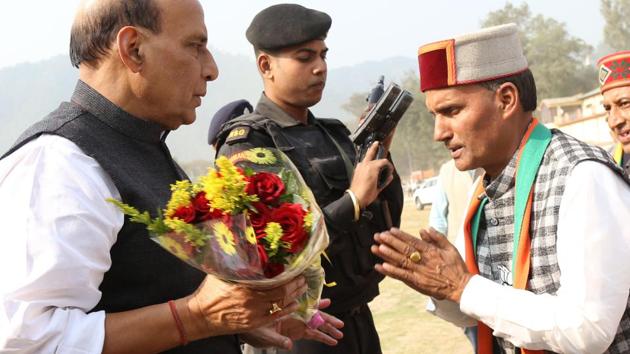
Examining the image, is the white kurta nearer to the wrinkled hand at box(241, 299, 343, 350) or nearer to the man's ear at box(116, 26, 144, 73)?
the wrinkled hand at box(241, 299, 343, 350)

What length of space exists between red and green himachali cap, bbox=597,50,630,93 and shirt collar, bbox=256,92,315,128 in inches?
95.2

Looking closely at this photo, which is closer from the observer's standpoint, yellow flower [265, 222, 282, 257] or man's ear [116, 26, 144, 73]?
yellow flower [265, 222, 282, 257]

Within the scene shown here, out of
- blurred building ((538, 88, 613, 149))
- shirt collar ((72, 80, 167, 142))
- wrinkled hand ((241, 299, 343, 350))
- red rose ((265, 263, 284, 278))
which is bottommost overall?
blurred building ((538, 88, 613, 149))

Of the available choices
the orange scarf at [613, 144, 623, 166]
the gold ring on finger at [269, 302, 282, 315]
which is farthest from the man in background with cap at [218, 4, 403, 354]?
the orange scarf at [613, 144, 623, 166]

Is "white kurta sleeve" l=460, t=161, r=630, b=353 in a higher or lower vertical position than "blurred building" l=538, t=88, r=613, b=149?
higher

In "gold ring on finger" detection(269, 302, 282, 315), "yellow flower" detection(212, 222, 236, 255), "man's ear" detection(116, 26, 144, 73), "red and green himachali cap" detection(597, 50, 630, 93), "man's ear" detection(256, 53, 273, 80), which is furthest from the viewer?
"red and green himachali cap" detection(597, 50, 630, 93)

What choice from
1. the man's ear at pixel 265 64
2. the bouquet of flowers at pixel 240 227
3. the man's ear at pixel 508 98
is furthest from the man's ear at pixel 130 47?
the man's ear at pixel 265 64

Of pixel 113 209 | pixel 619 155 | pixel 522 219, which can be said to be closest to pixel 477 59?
pixel 522 219

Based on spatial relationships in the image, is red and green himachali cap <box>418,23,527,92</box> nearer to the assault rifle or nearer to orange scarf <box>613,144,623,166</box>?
the assault rifle

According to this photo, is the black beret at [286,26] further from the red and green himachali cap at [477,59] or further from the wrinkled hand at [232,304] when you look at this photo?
the wrinkled hand at [232,304]

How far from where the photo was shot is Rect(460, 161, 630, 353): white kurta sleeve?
2.31 meters

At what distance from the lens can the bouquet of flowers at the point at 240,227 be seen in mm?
1725

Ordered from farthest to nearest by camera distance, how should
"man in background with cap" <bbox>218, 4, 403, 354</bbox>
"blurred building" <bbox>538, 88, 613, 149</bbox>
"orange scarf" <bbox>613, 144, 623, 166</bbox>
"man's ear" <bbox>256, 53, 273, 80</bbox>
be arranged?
1. "blurred building" <bbox>538, 88, 613, 149</bbox>
2. "orange scarf" <bbox>613, 144, 623, 166</bbox>
3. "man's ear" <bbox>256, 53, 273, 80</bbox>
4. "man in background with cap" <bbox>218, 4, 403, 354</bbox>

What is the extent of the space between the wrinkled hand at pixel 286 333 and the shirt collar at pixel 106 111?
0.86 meters
